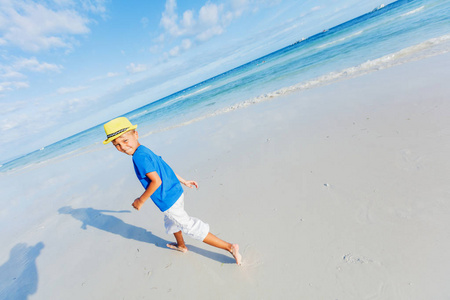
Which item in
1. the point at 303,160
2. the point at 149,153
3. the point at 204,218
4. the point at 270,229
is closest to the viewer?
the point at 149,153

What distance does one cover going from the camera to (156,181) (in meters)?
1.99

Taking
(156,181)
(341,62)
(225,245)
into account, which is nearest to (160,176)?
(156,181)

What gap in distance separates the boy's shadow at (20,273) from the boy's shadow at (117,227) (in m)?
0.88

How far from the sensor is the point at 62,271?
3137 millimetres

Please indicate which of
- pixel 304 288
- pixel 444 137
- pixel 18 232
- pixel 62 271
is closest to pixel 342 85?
pixel 444 137

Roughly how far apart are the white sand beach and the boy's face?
5.17 feet

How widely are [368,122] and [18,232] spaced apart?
8403mm

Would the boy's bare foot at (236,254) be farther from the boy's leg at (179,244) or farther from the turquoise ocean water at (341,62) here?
the turquoise ocean water at (341,62)

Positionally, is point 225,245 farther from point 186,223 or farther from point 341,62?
point 341,62

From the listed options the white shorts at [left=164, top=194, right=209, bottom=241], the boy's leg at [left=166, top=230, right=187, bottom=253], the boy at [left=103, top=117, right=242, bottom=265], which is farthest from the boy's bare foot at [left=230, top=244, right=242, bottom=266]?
the boy's leg at [left=166, top=230, right=187, bottom=253]

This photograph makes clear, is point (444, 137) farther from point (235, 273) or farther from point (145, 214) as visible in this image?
point (145, 214)

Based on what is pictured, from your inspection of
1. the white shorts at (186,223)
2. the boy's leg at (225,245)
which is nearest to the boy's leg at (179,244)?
the white shorts at (186,223)

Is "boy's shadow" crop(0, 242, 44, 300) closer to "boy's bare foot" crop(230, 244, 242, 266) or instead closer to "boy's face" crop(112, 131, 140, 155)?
"boy's face" crop(112, 131, 140, 155)

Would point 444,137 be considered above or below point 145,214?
below
